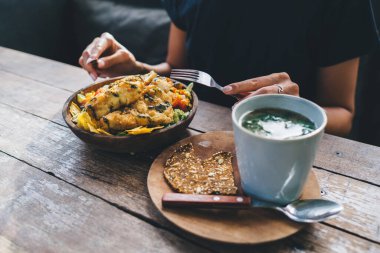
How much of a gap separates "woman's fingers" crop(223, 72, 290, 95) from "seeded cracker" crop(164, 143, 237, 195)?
182mm

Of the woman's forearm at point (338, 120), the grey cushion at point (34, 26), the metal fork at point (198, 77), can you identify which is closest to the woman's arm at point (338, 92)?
the woman's forearm at point (338, 120)

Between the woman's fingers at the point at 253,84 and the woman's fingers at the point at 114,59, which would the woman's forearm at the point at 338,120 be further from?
the woman's fingers at the point at 114,59

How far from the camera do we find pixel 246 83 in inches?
38.2

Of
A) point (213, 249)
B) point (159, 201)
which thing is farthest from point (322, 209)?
point (159, 201)

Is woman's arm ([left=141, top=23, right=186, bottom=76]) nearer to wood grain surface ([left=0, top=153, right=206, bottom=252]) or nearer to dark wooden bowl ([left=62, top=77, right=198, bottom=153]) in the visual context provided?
dark wooden bowl ([left=62, top=77, right=198, bottom=153])

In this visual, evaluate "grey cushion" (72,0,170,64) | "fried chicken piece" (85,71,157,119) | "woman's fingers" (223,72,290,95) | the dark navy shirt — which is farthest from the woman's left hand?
"grey cushion" (72,0,170,64)

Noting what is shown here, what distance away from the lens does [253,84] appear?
0.98 meters

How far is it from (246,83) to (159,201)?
429 millimetres

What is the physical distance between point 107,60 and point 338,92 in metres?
0.93

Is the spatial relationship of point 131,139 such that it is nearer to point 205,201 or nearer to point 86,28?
point 205,201

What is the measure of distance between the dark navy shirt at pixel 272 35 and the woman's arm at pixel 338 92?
0.16 ft

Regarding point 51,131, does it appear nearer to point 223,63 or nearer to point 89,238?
point 89,238

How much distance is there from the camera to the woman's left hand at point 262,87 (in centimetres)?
95

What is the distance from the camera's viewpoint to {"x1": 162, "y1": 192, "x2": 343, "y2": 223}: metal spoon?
0.70m
